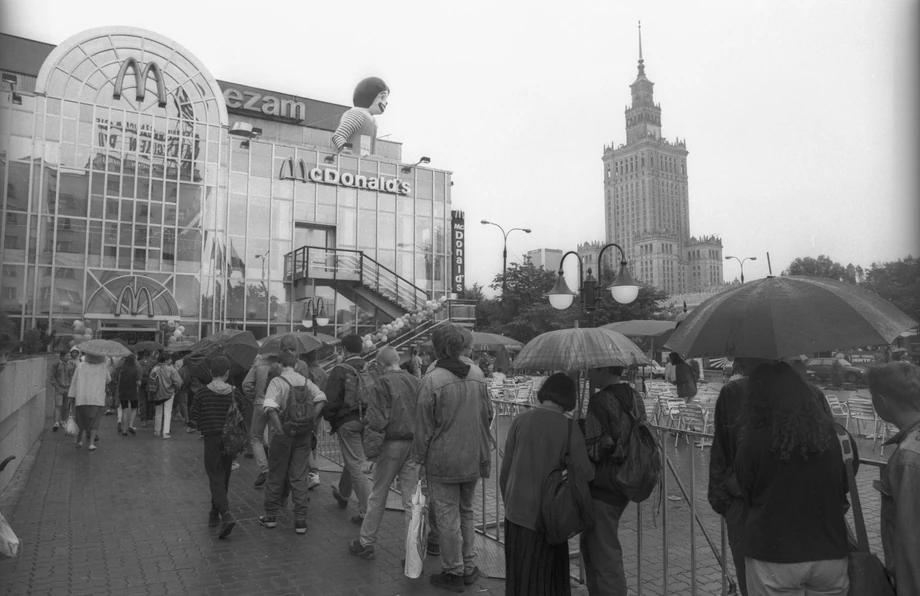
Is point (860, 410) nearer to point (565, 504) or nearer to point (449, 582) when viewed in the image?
point (449, 582)

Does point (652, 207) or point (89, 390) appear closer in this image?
point (89, 390)

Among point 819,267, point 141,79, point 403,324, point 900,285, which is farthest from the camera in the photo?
point 819,267

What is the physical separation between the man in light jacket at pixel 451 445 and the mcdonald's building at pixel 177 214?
2262cm

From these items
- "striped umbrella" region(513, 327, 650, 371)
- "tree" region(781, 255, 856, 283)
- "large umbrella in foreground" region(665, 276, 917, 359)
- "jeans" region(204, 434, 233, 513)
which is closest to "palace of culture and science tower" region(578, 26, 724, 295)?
"tree" region(781, 255, 856, 283)

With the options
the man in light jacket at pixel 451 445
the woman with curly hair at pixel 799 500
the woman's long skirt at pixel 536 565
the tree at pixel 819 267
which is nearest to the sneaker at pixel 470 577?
the man in light jacket at pixel 451 445

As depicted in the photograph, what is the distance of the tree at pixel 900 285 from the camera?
1412 inches

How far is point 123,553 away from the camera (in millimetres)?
5828

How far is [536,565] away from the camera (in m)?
3.95

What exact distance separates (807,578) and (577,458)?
4.29 feet

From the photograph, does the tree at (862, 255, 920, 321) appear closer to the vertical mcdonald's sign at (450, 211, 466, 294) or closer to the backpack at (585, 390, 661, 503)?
the vertical mcdonald's sign at (450, 211, 466, 294)

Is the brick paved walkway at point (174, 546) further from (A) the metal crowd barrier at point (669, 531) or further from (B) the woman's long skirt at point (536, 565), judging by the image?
(B) the woman's long skirt at point (536, 565)

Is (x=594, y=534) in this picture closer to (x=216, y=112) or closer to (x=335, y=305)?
(x=335, y=305)

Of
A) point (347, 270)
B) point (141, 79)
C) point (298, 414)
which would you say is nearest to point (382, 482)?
point (298, 414)

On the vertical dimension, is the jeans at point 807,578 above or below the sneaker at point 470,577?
above
